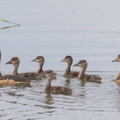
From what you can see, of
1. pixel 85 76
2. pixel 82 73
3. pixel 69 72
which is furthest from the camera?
pixel 69 72

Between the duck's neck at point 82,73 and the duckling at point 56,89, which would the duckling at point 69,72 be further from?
the duckling at point 56,89

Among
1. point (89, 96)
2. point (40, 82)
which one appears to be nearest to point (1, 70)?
point (40, 82)

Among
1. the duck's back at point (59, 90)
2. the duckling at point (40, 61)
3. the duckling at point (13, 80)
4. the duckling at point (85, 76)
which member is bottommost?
the duck's back at point (59, 90)

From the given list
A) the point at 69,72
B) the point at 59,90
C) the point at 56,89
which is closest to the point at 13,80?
the point at 56,89

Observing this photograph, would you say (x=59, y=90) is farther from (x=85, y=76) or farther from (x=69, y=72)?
(x=69, y=72)

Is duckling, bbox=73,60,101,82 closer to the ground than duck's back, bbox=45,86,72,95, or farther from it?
farther from it

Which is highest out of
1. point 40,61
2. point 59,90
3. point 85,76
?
point 40,61

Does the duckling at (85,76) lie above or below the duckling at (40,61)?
below

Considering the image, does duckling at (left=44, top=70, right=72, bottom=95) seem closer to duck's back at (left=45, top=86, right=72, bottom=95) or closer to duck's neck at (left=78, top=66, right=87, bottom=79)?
duck's back at (left=45, top=86, right=72, bottom=95)

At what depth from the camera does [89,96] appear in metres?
14.0

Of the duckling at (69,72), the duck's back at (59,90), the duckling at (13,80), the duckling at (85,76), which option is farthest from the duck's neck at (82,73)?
the duck's back at (59,90)

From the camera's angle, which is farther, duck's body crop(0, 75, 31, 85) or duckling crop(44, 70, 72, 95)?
duck's body crop(0, 75, 31, 85)

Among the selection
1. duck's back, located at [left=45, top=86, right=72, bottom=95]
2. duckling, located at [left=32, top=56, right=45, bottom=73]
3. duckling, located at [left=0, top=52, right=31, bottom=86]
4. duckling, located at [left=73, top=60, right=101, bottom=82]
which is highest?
duckling, located at [left=32, top=56, right=45, bottom=73]

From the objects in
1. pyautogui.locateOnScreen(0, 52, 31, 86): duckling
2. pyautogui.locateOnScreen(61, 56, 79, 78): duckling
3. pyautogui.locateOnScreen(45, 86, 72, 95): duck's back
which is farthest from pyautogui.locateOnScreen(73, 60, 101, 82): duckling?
pyautogui.locateOnScreen(45, 86, 72, 95): duck's back
